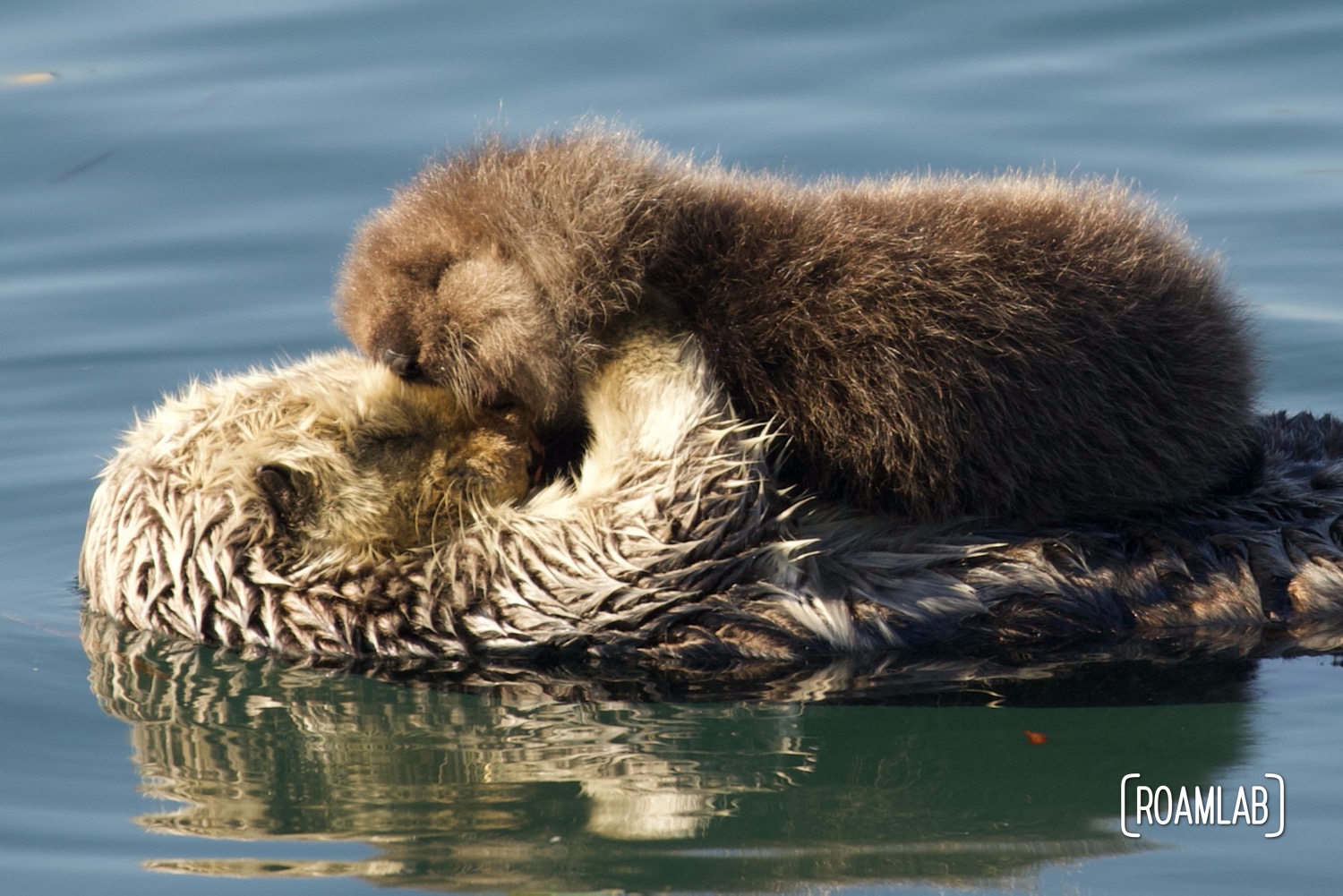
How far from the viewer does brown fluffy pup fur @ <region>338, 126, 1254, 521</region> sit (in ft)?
12.6

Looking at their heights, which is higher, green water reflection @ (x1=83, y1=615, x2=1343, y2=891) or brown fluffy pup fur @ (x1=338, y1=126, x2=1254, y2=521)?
brown fluffy pup fur @ (x1=338, y1=126, x2=1254, y2=521)

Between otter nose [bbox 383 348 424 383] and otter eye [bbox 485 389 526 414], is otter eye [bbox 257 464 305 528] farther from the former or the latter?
otter eye [bbox 485 389 526 414]

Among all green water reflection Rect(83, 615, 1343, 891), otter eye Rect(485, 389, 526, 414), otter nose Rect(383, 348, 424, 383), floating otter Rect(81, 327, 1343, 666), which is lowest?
green water reflection Rect(83, 615, 1343, 891)

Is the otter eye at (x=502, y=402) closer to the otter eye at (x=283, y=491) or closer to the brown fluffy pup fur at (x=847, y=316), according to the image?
the brown fluffy pup fur at (x=847, y=316)

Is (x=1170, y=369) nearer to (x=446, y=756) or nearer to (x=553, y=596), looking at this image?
(x=553, y=596)

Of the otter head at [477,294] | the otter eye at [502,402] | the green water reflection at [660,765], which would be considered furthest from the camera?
the otter eye at [502,402]

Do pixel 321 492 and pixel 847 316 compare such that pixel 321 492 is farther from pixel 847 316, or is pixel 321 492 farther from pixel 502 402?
pixel 847 316

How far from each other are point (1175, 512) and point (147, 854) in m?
2.47

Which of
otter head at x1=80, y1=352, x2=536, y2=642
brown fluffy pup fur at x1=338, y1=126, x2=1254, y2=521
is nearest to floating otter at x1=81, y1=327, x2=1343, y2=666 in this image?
otter head at x1=80, y1=352, x2=536, y2=642

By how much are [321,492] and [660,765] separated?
1029 mm

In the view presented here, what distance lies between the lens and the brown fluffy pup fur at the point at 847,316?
3.85 metres

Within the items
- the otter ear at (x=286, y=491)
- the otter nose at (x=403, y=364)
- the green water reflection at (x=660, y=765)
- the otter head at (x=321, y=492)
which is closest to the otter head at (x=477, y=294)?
the otter nose at (x=403, y=364)

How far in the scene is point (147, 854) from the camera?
133 inches

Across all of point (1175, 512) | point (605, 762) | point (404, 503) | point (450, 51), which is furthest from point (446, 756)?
point (450, 51)
